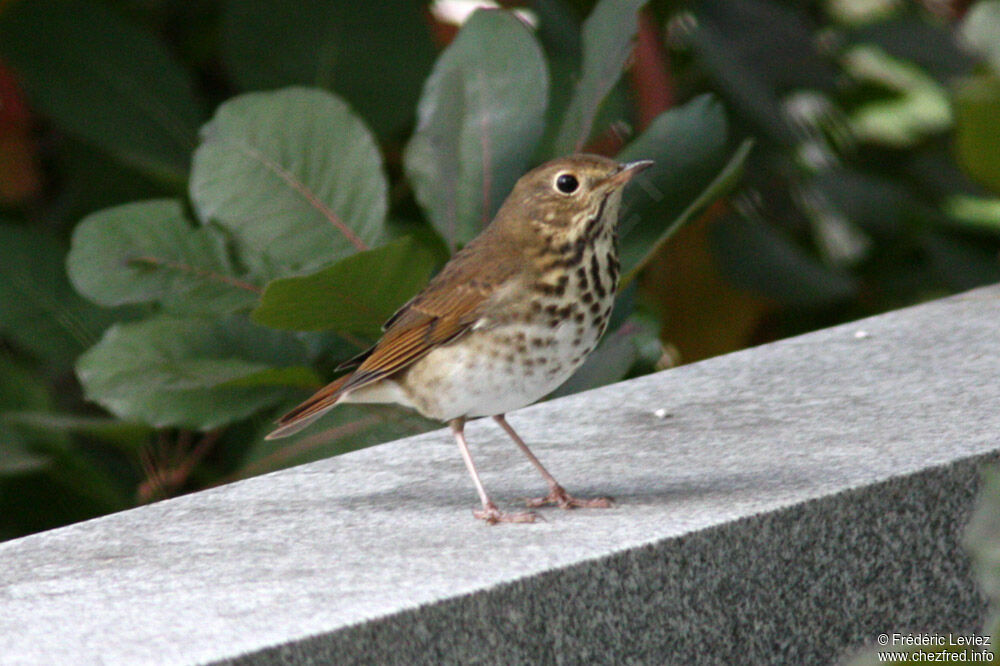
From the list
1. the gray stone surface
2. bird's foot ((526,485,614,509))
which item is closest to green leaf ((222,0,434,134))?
the gray stone surface

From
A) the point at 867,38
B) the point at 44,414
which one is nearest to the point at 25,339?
the point at 44,414

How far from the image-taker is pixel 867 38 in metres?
4.11

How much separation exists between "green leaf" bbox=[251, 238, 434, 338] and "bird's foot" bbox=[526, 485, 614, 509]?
52 cm

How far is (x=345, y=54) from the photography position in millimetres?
3566

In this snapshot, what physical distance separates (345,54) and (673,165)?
1.09m

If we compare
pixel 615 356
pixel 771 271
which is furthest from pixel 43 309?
pixel 771 271

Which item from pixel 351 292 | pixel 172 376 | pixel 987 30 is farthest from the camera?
pixel 987 30

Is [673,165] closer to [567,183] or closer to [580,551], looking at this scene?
[567,183]

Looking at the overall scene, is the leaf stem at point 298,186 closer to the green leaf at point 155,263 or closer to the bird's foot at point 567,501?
the green leaf at point 155,263

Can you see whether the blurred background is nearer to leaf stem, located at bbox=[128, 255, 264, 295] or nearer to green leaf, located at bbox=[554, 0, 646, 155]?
green leaf, located at bbox=[554, 0, 646, 155]

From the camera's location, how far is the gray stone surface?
1.71 meters

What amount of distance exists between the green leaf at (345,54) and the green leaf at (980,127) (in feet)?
4.20

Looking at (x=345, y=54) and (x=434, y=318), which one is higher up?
(x=434, y=318)

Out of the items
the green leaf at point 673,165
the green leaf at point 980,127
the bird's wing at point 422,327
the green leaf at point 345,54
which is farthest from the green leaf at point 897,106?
the bird's wing at point 422,327
